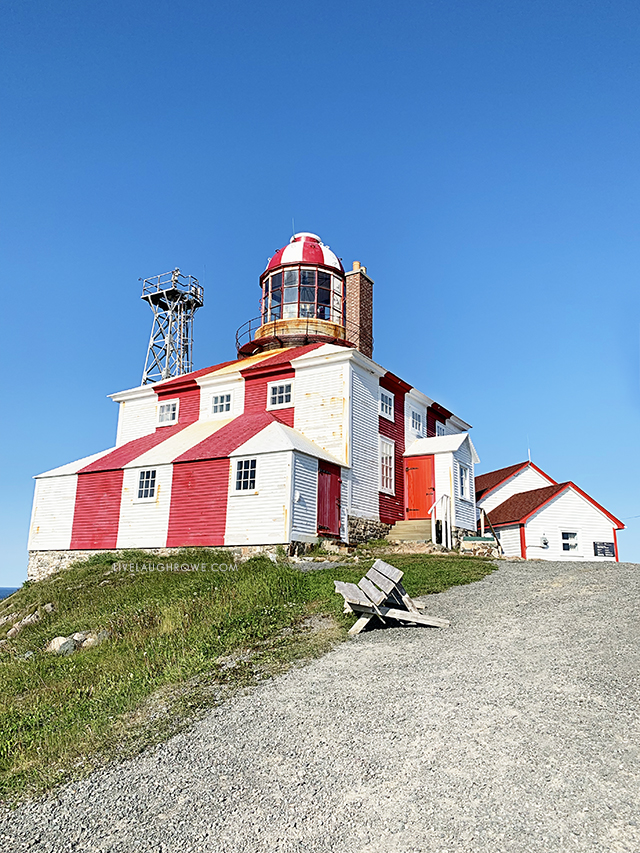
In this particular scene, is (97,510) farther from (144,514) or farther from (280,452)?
(280,452)

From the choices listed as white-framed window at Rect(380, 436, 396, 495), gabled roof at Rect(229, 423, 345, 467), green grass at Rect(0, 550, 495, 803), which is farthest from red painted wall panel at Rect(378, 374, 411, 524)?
green grass at Rect(0, 550, 495, 803)

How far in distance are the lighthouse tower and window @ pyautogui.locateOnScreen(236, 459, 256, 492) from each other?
8.33 meters

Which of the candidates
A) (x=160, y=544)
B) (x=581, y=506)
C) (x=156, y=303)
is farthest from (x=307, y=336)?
(x=156, y=303)

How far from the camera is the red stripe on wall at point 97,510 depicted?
2397 centimetres

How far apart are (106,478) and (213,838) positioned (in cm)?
2070

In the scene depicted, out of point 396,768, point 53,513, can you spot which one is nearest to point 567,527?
point 53,513

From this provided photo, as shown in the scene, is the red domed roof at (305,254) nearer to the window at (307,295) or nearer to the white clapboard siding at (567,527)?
the window at (307,295)

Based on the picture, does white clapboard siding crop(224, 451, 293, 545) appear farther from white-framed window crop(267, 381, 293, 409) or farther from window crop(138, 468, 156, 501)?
white-framed window crop(267, 381, 293, 409)

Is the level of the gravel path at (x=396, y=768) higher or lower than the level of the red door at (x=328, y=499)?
lower

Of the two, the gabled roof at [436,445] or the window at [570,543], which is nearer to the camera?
the gabled roof at [436,445]

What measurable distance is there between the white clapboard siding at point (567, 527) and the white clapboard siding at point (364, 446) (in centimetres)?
720

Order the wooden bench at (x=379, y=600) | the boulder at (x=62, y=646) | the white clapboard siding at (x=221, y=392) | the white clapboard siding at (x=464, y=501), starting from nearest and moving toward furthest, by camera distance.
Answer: the wooden bench at (x=379, y=600), the boulder at (x=62, y=646), the white clapboard siding at (x=464, y=501), the white clapboard siding at (x=221, y=392)

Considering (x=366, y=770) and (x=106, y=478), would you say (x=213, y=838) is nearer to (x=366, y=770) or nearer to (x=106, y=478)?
(x=366, y=770)

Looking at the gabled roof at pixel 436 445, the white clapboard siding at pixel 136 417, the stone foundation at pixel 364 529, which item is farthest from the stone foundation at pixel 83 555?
the gabled roof at pixel 436 445
